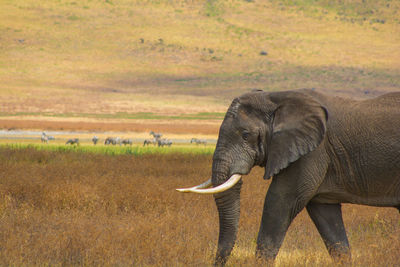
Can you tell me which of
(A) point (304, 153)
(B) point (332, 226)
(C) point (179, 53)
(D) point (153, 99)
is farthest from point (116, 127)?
(C) point (179, 53)

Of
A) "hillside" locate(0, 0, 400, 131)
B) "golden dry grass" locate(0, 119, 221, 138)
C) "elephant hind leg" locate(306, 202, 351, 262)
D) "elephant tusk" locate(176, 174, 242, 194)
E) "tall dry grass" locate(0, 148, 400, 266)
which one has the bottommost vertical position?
"hillside" locate(0, 0, 400, 131)

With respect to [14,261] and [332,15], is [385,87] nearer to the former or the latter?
[332,15]

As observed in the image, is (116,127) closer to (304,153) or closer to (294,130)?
(294,130)

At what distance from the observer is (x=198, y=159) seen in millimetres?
21781

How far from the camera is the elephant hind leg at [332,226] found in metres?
7.96

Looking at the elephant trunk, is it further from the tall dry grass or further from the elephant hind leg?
the elephant hind leg

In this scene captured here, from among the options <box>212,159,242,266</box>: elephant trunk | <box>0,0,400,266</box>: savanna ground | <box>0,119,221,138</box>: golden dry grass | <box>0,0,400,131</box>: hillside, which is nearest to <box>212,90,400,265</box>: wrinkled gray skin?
<box>212,159,242,266</box>: elephant trunk

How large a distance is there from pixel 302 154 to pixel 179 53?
99.7 meters

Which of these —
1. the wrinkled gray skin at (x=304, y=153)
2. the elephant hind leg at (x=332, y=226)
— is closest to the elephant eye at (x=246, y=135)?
the wrinkled gray skin at (x=304, y=153)

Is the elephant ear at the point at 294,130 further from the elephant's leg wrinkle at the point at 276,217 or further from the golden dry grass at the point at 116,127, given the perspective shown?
the golden dry grass at the point at 116,127

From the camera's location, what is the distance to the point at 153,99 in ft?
273

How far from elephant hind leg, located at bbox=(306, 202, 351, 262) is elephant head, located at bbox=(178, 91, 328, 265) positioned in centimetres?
89

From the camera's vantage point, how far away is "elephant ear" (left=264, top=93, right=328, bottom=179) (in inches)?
289

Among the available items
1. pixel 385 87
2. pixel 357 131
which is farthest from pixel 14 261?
pixel 385 87
